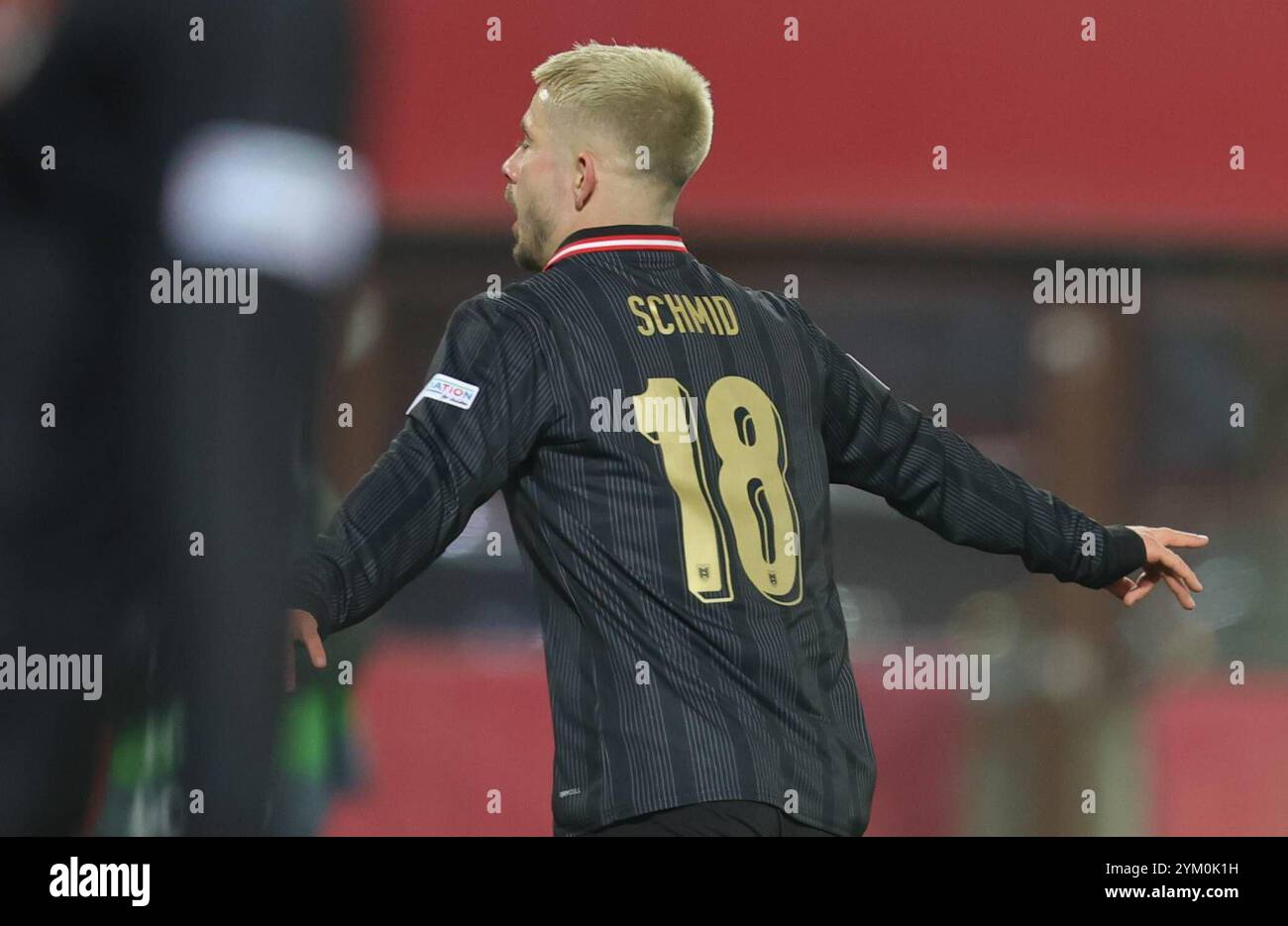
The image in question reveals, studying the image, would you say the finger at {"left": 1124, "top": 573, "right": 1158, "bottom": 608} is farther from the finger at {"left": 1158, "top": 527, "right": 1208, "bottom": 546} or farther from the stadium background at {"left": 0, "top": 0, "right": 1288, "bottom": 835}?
the stadium background at {"left": 0, "top": 0, "right": 1288, "bottom": 835}

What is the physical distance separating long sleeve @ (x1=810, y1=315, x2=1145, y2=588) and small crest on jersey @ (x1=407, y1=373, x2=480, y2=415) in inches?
18.1

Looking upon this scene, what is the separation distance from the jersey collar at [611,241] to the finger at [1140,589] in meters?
0.73

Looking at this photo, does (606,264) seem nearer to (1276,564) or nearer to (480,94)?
(480,94)

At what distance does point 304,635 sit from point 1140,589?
104cm

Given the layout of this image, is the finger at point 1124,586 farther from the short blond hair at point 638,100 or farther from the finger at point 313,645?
the finger at point 313,645

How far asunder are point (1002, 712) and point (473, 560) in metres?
1.51

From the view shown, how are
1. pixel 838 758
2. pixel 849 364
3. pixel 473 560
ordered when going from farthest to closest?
1. pixel 473 560
2. pixel 849 364
3. pixel 838 758

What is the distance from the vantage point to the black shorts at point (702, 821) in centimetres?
138

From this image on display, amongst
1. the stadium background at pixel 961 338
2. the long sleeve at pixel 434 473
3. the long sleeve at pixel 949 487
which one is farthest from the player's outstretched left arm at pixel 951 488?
the stadium background at pixel 961 338

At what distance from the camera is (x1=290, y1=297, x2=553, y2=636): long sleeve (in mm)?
1401

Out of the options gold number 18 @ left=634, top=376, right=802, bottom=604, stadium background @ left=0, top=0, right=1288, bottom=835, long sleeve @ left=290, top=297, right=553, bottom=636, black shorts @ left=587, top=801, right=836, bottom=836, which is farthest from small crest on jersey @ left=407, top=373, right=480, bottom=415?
stadium background @ left=0, top=0, right=1288, bottom=835

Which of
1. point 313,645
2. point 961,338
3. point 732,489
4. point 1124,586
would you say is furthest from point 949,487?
point 961,338

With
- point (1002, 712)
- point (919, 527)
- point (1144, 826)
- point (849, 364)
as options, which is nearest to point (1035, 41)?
point (919, 527)

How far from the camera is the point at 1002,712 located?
3988 millimetres
